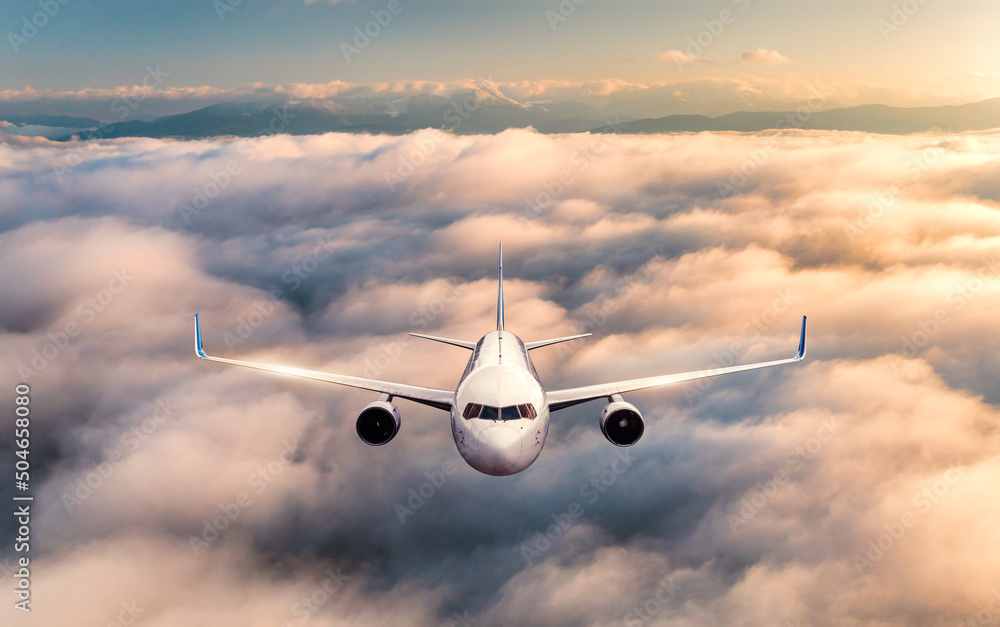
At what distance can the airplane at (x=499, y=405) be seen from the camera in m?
20.2

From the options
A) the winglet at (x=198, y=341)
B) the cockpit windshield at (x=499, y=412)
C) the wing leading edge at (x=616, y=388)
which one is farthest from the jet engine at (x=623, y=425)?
the winglet at (x=198, y=341)

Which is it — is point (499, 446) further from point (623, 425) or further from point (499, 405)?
point (623, 425)

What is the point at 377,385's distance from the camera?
92.5ft

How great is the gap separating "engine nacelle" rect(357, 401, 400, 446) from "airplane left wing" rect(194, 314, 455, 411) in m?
1.63

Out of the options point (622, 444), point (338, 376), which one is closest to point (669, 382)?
point (622, 444)

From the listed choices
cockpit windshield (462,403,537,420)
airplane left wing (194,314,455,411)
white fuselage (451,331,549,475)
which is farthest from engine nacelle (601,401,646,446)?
airplane left wing (194,314,455,411)

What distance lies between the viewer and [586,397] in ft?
88.9

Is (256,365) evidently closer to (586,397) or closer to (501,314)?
(501,314)

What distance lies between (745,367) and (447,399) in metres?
18.7

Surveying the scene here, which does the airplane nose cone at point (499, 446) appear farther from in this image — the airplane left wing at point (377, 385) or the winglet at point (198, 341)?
the winglet at point (198, 341)

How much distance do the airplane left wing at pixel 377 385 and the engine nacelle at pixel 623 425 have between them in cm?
916

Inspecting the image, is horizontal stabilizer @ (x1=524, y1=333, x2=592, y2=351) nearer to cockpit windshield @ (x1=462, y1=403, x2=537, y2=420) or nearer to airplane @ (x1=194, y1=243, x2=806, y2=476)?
airplane @ (x1=194, y1=243, x2=806, y2=476)

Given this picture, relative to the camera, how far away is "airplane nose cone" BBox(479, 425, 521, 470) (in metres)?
19.7

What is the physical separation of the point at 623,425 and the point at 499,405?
28.6ft
